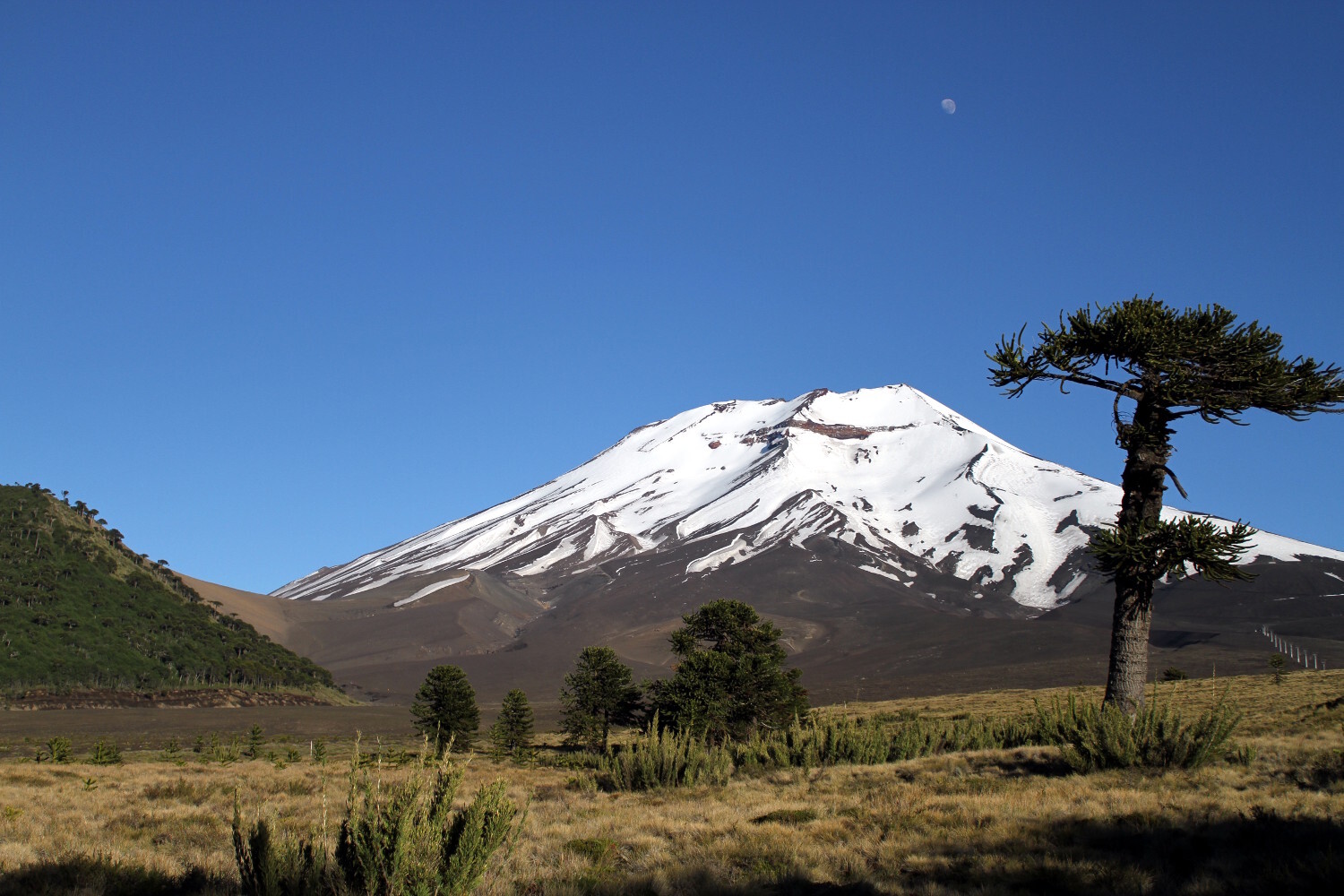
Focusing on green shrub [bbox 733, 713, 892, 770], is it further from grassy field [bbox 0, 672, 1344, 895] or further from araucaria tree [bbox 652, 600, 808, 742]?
araucaria tree [bbox 652, 600, 808, 742]

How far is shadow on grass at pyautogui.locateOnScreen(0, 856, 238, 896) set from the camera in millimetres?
8359

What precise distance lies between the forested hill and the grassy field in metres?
80.9

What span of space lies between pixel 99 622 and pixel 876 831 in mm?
100596

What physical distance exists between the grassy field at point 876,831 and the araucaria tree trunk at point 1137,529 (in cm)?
143

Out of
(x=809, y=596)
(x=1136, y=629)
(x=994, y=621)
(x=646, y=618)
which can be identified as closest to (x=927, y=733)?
(x=1136, y=629)

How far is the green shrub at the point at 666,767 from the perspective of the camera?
16.3 meters

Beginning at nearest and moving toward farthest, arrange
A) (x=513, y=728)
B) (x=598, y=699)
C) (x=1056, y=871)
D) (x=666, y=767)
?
(x=1056, y=871), (x=666, y=767), (x=513, y=728), (x=598, y=699)

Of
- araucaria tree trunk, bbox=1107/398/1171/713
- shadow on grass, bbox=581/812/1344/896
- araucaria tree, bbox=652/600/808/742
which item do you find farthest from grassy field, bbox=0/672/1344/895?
araucaria tree, bbox=652/600/808/742

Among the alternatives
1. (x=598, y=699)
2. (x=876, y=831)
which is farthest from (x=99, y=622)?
(x=876, y=831)

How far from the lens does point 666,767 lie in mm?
16531

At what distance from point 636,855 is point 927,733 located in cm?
1125

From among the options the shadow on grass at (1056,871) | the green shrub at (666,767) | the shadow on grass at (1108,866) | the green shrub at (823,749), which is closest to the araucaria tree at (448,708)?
the green shrub at (823,749)

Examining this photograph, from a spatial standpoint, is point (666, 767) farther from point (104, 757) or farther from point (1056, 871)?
point (104, 757)

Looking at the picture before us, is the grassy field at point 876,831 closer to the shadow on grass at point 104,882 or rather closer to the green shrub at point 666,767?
the shadow on grass at point 104,882
